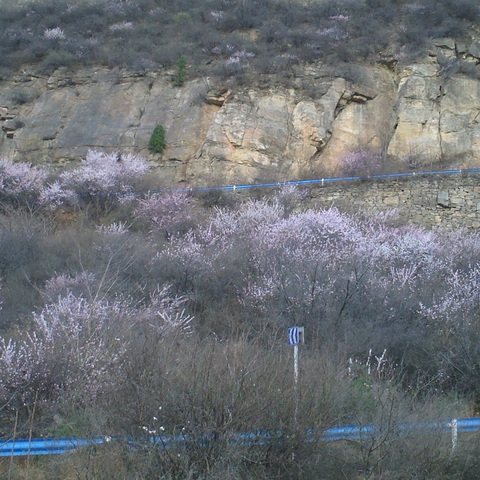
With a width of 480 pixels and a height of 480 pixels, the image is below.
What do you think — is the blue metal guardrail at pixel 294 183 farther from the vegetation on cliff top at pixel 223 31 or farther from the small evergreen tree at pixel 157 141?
the vegetation on cliff top at pixel 223 31

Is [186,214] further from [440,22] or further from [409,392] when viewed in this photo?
[440,22]

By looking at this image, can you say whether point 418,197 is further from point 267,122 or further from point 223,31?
point 223,31

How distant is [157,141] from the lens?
2370cm

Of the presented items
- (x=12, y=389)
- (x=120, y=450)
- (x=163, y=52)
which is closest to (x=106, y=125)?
(x=163, y=52)

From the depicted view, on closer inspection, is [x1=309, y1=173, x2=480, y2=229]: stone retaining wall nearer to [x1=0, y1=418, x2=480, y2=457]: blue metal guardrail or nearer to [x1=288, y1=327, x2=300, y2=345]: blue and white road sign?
[x1=288, y1=327, x2=300, y2=345]: blue and white road sign

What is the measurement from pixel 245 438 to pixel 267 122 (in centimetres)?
1818

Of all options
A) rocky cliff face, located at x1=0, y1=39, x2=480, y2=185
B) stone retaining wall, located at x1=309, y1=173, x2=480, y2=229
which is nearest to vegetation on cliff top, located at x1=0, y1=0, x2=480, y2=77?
rocky cliff face, located at x1=0, y1=39, x2=480, y2=185

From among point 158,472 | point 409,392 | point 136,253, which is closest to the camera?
point 158,472

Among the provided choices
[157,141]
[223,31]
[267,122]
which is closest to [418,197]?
[267,122]

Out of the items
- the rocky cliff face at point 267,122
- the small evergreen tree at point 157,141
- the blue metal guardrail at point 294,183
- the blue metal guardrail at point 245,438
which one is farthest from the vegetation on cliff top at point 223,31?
the blue metal guardrail at point 245,438

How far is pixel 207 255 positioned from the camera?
14922 millimetres

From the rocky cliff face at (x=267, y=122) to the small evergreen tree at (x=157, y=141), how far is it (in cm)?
24

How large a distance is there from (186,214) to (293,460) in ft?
43.7

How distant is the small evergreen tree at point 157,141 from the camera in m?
23.7
